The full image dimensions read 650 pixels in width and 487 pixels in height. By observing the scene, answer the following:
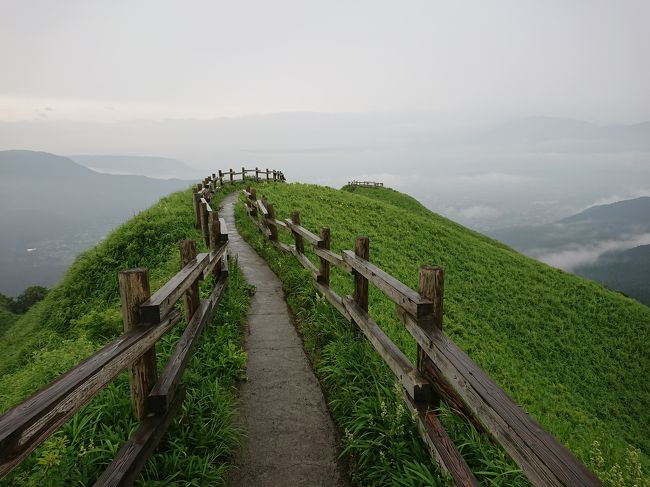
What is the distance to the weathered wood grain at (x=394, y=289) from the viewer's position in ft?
12.6

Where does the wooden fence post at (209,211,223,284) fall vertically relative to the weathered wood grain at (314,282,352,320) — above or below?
above

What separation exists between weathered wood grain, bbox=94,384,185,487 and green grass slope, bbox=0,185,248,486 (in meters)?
0.20

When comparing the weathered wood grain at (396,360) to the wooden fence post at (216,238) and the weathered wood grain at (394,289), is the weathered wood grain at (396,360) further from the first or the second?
the wooden fence post at (216,238)

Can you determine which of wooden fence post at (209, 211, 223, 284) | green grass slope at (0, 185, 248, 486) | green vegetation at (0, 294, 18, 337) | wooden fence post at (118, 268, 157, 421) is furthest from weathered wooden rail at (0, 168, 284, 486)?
green vegetation at (0, 294, 18, 337)

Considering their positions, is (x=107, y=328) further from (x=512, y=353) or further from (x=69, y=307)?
(x=512, y=353)

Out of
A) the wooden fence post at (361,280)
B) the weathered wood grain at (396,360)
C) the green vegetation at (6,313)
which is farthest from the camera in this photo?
the green vegetation at (6,313)

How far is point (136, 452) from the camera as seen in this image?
3.44 m

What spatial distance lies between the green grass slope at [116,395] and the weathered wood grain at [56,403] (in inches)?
33.1

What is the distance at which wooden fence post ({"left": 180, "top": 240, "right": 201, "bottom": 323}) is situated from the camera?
5.73 meters

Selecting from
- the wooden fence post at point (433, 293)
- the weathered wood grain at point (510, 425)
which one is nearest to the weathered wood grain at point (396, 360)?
the weathered wood grain at point (510, 425)

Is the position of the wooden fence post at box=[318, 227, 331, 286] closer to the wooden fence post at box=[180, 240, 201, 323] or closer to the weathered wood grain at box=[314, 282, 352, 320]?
the weathered wood grain at box=[314, 282, 352, 320]

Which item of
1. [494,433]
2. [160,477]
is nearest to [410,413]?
[494,433]

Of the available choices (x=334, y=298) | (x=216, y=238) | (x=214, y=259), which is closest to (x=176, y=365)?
(x=214, y=259)

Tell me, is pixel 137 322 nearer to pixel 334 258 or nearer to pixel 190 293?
pixel 190 293
